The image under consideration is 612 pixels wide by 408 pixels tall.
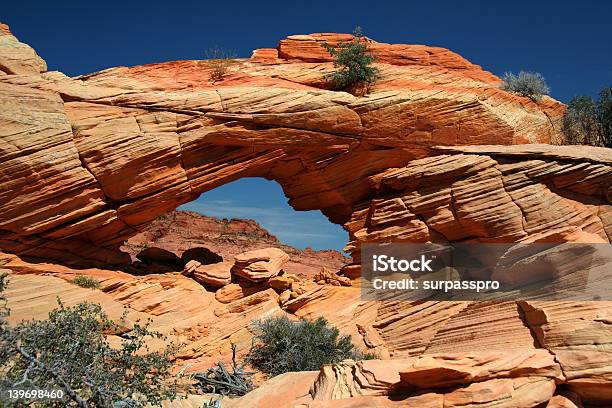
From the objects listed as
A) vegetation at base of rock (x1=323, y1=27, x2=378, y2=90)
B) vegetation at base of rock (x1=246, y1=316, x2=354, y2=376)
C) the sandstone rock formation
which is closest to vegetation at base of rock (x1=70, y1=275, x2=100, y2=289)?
vegetation at base of rock (x1=246, y1=316, x2=354, y2=376)

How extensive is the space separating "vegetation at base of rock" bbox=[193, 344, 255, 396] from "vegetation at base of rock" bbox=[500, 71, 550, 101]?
14.4 metres

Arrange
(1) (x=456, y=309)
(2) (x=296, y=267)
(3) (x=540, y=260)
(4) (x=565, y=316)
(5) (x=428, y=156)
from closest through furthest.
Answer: (4) (x=565, y=316) < (3) (x=540, y=260) < (1) (x=456, y=309) < (5) (x=428, y=156) < (2) (x=296, y=267)

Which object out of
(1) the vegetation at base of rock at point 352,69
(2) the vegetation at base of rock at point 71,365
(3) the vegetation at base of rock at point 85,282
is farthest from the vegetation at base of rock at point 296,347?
(1) the vegetation at base of rock at point 352,69

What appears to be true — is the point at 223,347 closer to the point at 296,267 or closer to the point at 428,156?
the point at 428,156

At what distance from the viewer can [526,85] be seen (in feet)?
62.2

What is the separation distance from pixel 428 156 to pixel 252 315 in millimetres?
7632

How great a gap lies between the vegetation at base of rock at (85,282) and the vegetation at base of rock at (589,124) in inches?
→ 672

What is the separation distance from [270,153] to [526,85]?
1038 centimetres

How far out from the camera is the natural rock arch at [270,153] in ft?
46.3

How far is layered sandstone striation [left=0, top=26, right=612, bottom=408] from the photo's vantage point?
13719 mm

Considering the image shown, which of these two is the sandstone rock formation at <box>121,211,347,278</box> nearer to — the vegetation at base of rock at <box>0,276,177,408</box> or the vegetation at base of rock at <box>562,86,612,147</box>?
the vegetation at base of rock at <box>562,86,612,147</box>

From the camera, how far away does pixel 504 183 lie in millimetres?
14094

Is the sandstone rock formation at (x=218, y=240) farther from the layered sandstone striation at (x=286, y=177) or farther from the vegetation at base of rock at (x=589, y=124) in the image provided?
the vegetation at base of rock at (x=589, y=124)

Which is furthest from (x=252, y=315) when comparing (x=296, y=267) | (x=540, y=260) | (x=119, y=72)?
(x=296, y=267)
